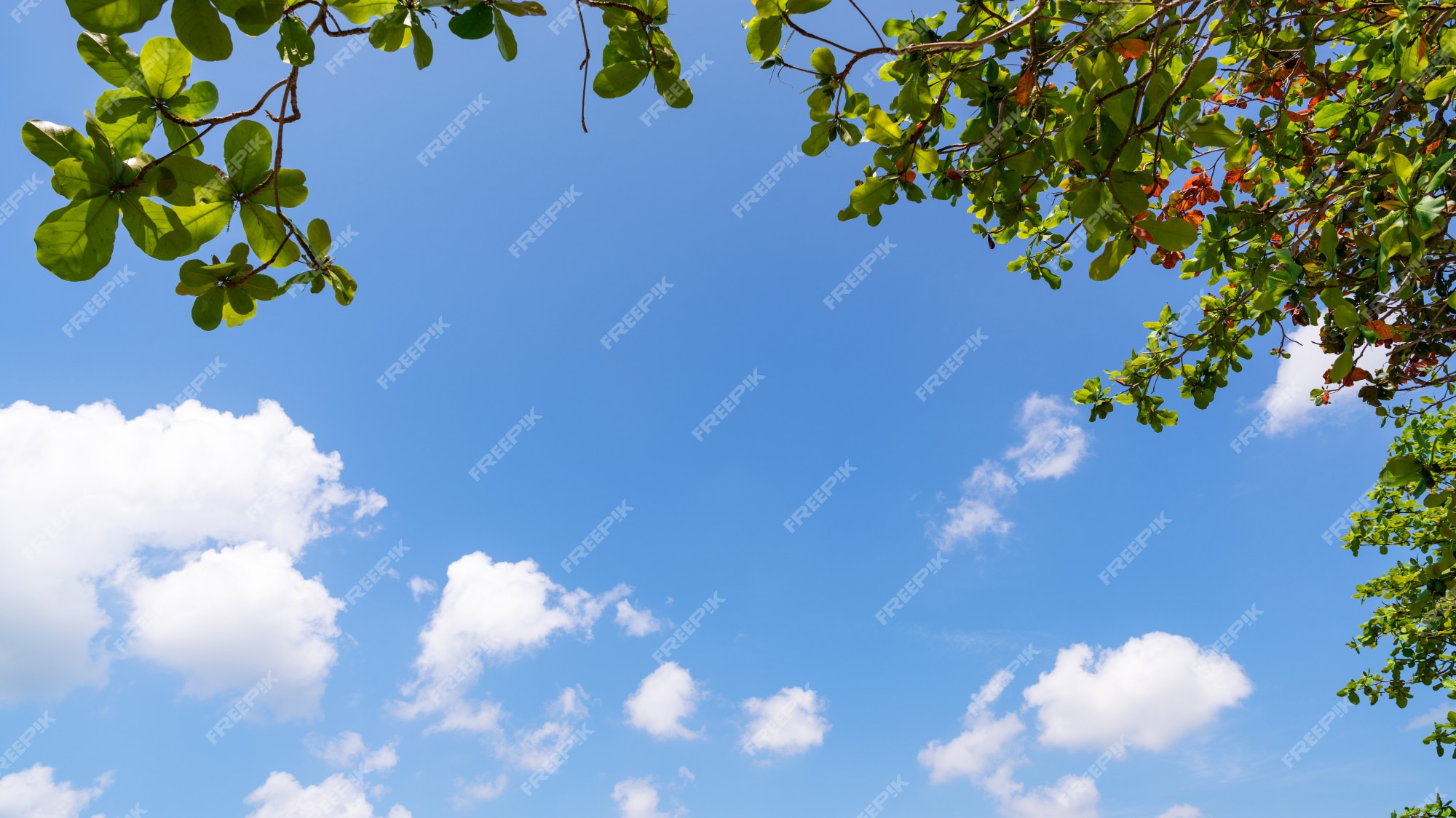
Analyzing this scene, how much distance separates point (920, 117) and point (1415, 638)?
25.1ft

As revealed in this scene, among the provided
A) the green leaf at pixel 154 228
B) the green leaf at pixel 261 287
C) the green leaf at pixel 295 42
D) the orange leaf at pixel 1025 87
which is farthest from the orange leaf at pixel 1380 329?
the green leaf at pixel 154 228

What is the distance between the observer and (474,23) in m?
1.32

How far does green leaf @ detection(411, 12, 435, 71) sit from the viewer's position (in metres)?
1.40

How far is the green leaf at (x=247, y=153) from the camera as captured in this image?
138 cm

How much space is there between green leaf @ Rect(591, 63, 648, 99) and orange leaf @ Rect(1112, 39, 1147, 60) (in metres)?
1.22

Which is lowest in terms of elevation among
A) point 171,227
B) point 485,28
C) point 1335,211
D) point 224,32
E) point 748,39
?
point 171,227

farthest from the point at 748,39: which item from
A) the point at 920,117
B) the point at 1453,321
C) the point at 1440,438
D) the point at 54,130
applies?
the point at 1440,438

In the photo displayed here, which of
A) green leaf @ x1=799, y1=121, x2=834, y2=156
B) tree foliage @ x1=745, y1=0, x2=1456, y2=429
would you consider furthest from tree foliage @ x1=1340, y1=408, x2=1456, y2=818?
green leaf @ x1=799, y1=121, x2=834, y2=156

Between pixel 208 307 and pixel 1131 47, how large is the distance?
234 centimetres

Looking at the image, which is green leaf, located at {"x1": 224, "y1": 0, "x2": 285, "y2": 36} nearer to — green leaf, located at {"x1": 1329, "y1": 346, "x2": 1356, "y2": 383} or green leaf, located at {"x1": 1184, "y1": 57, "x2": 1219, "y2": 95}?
green leaf, located at {"x1": 1184, "y1": 57, "x2": 1219, "y2": 95}

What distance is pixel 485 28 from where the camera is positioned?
1.33 meters

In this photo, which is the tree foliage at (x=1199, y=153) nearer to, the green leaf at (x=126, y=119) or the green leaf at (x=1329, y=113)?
the green leaf at (x=1329, y=113)

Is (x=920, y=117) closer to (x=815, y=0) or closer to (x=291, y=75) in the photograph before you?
(x=815, y=0)

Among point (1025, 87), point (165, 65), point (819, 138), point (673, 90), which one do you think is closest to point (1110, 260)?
point (1025, 87)
